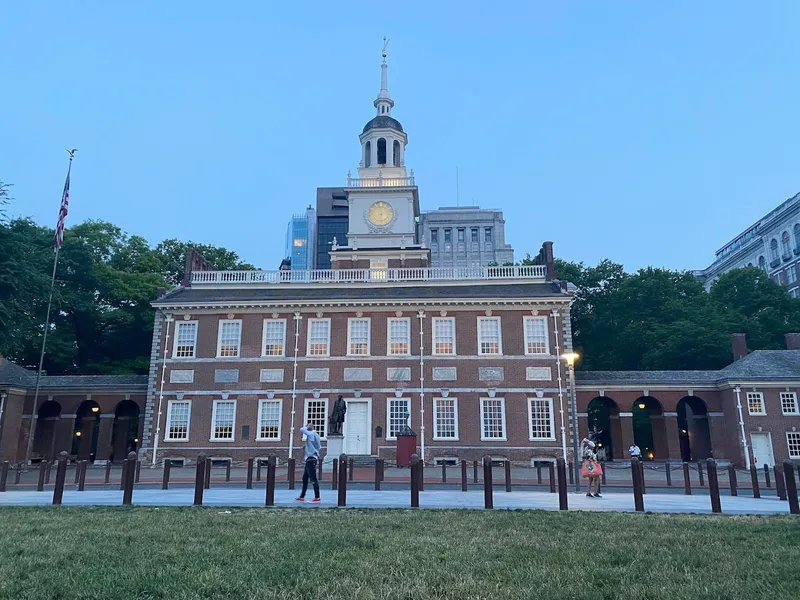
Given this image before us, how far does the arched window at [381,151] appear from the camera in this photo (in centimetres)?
4653

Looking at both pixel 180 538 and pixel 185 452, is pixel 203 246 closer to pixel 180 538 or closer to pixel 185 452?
pixel 185 452

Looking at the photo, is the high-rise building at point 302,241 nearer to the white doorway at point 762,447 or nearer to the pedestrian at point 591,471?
the white doorway at point 762,447

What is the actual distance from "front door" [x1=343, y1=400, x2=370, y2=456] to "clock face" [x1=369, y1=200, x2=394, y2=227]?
51.8ft

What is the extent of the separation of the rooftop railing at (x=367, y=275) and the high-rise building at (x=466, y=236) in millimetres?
89176

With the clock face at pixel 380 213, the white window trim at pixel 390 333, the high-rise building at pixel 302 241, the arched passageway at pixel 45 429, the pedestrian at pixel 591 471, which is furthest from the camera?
the high-rise building at pixel 302 241

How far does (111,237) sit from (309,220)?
76942mm

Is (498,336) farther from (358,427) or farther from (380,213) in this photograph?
(380,213)

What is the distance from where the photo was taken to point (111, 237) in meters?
48.4

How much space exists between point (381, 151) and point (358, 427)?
23.0 metres

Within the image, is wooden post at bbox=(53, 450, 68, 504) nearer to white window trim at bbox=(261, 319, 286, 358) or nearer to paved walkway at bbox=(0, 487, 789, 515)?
paved walkway at bbox=(0, 487, 789, 515)

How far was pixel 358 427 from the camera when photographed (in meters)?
32.5

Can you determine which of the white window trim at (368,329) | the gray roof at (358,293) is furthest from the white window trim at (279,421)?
the gray roof at (358,293)

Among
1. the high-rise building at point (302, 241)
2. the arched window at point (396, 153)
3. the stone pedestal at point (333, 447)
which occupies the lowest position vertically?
the stone pedestal at point (333, 447)

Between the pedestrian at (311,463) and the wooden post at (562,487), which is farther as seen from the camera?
the pedestrian at (311,463)
